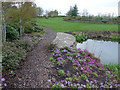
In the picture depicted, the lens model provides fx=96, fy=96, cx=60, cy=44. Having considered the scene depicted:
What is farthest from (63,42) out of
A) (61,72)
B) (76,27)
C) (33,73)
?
(76,27)

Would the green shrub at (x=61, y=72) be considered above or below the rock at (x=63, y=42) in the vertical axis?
below

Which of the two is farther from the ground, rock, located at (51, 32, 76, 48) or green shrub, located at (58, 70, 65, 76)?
rock, located at (51, 32, 76, 48)

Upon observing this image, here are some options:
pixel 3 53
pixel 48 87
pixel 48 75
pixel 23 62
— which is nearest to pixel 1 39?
pixel 3 53

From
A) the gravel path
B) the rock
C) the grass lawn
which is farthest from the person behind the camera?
the grass lawn

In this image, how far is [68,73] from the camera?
10.0ft

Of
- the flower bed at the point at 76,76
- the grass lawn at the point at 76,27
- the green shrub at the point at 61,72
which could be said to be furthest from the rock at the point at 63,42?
the grass lawn at the point at 76,27

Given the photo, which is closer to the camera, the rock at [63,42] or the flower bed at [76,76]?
the flower bed at [76,76]

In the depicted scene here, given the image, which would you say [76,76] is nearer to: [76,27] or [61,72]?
[61,72]

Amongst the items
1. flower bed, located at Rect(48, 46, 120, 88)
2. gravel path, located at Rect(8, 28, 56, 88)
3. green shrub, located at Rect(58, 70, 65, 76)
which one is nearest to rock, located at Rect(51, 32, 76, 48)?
flower bed, located at Rect(48, 46, 120, 88)

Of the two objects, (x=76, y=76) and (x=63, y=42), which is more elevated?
(x=63, y=42)

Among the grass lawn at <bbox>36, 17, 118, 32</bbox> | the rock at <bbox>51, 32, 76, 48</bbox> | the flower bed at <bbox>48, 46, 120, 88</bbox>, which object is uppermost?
the grass lawn at <bbox>36, 17, 118, 32</bbox>

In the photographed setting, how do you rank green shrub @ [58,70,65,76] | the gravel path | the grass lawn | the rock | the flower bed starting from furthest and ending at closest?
the grass lawn, the rock, green shrub @ [58,70,65,76], the flower bed, the gravel path

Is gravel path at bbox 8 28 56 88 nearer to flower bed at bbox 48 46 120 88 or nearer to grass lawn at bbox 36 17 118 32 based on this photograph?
flower bed at bbox 48 46 120 88

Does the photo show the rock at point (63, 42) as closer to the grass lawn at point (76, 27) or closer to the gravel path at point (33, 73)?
the gravel path at point (33, 73)
